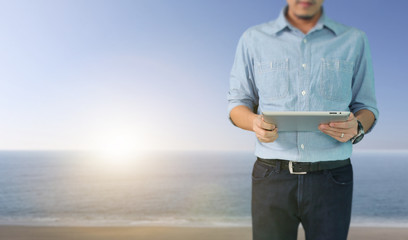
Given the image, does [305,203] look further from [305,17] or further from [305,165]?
[305,17]

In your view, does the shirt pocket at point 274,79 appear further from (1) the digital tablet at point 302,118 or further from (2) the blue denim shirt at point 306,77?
(1) the digital tablet at point 302,118

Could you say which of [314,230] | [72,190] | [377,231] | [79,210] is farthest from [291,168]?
[72,190]

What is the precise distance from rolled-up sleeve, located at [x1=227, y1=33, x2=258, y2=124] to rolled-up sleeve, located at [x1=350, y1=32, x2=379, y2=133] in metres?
0.42

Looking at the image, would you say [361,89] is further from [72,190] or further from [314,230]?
[72,190]

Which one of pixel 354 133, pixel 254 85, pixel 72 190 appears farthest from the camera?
pixel 72 190

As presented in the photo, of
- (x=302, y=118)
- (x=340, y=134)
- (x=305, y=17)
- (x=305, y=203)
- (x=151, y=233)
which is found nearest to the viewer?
(x=302, y=118)

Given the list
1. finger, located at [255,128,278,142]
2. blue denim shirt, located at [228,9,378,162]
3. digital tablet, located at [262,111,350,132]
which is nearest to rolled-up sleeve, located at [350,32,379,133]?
blue denim shirt, located at [228,9,378,162]

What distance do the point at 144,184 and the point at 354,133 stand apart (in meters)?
50.1

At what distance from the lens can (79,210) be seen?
3238 cm

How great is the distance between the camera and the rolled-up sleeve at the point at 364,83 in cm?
136

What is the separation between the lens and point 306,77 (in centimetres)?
131

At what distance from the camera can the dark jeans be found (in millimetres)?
1226

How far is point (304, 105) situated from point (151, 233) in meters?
6.56

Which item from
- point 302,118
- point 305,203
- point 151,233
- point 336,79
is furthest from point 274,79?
point 151,233
